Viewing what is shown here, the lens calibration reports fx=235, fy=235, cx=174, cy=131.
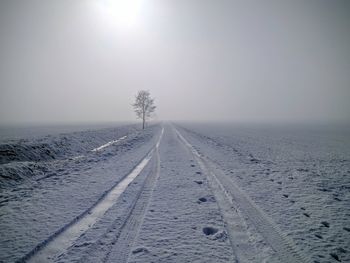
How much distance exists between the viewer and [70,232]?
552 centimetres

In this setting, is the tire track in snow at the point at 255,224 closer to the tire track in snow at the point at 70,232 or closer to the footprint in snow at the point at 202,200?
the footprint in snow at the point at 202,200

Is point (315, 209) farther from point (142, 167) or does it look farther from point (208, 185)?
point (142, 167)

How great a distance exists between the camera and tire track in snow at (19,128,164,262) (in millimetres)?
4553

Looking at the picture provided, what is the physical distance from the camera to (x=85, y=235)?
17.5 ft

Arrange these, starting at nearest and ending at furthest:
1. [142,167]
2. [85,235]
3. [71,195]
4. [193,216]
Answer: [85,235], [193,216], [71,195], [142,167]

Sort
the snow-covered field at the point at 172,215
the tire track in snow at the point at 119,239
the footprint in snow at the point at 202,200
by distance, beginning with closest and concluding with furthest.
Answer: the tire track in snow at the point at 119,239 → the snow-covered field at the point at 172,215 → the footprint in snow at the point at 202,200

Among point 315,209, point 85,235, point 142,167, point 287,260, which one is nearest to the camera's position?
point 287,260

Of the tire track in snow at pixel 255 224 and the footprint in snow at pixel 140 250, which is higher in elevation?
the tire track in snow at pixel 255 224

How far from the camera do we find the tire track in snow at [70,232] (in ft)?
14.9

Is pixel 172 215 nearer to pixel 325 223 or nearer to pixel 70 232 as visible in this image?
pixel 70 232

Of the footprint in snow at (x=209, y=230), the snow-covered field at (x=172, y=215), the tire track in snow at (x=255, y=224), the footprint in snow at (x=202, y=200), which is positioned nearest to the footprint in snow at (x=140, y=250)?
the snow-covered field at (x=172, y=215)

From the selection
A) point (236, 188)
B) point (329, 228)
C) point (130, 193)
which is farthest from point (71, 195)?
point (329, 228)

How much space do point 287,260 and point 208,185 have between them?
521 cm

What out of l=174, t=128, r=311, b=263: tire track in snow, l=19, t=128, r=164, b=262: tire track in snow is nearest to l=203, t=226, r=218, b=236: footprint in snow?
l=174, t=128, r=311, b=263: tire track in snow
